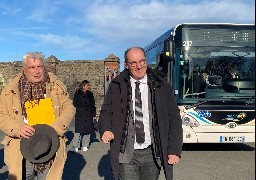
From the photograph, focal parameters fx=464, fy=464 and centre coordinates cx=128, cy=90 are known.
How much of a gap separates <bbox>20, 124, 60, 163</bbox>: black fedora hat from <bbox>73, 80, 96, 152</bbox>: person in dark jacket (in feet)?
23.5

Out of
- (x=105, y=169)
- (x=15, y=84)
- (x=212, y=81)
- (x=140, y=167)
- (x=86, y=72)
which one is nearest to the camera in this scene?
(x=140, y=167)

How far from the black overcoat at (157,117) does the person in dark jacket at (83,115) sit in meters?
7.22

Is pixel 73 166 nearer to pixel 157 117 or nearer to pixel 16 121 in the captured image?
pixel 16 121

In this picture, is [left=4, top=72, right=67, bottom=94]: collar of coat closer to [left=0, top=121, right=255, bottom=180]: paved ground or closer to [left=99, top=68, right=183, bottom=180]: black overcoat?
[left=99, top=68, right=183, bottom=180]: black overcoat

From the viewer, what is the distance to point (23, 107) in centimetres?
419

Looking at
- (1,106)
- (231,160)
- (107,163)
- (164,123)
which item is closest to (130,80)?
(164,123)

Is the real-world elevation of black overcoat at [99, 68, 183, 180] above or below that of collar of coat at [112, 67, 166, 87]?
below

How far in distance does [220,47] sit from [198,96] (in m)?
1.28

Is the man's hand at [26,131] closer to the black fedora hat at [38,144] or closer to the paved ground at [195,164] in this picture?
the black fedora hat at [38,144]

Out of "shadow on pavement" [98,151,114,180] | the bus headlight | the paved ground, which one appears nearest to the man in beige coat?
the paved ground

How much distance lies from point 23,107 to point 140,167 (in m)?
1.18

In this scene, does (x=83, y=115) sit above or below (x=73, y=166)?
above

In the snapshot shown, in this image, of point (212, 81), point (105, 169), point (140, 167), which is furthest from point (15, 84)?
point (212, 81)

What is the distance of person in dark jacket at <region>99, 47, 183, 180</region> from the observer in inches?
158
